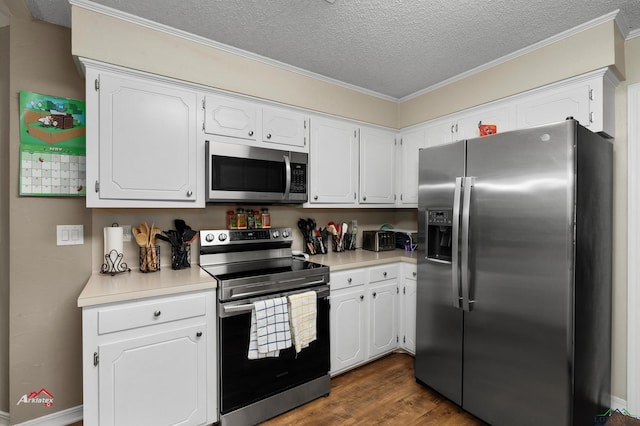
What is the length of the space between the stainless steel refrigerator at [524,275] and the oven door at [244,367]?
1.02 m

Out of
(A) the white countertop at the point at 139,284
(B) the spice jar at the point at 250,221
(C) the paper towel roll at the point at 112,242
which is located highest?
(B) the spice jar at the point at 250,221

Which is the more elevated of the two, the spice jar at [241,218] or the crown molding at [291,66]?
the crown molding at [291,66]

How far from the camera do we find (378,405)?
2.23m

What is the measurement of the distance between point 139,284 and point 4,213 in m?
0.98

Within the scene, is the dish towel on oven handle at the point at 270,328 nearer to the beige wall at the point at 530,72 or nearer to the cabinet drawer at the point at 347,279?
the cabinet drawer at the point at 347,279

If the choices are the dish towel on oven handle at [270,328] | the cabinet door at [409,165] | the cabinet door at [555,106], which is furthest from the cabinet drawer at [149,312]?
the cabinet door at [555,106]

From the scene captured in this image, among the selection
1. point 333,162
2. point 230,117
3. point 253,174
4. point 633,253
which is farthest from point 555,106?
point 230,117

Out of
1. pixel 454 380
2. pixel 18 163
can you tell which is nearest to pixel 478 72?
pixel 454 380

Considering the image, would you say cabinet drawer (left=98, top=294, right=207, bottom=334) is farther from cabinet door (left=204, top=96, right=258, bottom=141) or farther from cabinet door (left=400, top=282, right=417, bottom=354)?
cabinet door (left=400, top=282, right=417, bottom=354)

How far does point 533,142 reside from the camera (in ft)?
5.73

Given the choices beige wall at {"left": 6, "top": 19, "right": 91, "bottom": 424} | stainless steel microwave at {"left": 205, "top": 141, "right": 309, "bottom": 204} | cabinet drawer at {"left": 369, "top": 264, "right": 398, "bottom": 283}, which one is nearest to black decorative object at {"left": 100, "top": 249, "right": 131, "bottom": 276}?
beige wall at {"left": 6, "top": 19, "right": 91, "bottom": 424}

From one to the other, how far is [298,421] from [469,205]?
177 centimetres

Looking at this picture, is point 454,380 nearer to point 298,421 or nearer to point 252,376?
point 298,421

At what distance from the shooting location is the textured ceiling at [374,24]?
1813 millimetres
